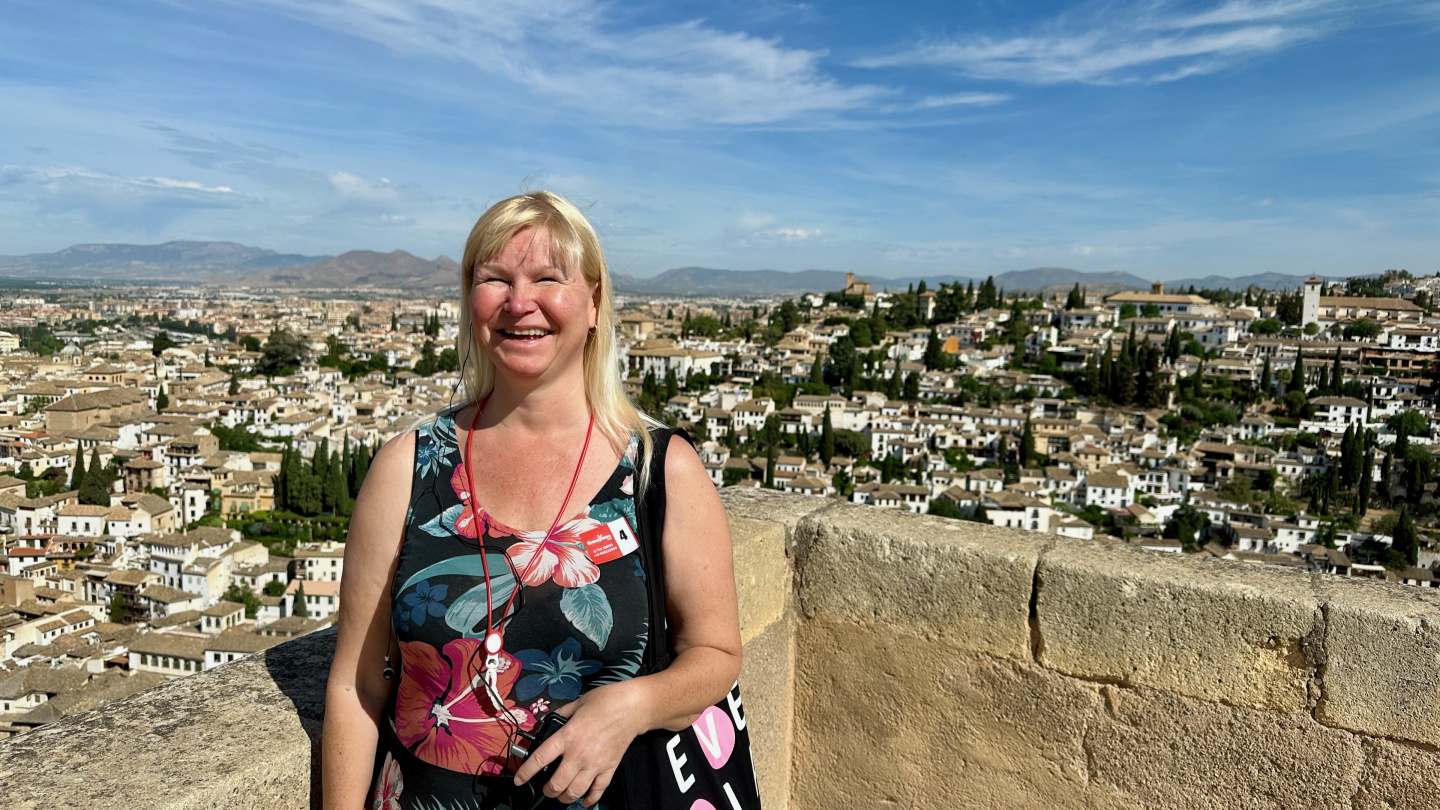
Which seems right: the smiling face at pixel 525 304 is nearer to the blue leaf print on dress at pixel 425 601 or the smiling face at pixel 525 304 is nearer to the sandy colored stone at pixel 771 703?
the blue leaf print on dress at pixel 425 601

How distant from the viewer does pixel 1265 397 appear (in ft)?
162

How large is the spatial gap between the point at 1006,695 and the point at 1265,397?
182 feet

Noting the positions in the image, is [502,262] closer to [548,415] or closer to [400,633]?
[548,415]

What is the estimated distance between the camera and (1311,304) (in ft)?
216

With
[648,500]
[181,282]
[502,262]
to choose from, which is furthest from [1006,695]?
[181,282]

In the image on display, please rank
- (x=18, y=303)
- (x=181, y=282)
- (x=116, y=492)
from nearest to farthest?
1. (x=116, y=492)
2. (x=18, y=303)
3. (x=181, y=282)

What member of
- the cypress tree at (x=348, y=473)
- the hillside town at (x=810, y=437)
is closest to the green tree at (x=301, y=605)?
the hillside town at (x=810, y=437)

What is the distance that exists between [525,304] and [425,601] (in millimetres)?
346

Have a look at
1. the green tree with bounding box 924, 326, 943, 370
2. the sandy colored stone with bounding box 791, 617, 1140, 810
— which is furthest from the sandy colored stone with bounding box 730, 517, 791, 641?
the green tree with bounding box 924, 326, 943, 370

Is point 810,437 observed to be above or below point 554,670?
below

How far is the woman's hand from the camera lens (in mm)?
937

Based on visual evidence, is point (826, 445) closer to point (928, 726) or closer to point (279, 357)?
point (279, 357)

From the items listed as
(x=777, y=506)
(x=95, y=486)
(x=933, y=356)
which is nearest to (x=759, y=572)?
(x=777, y=506)

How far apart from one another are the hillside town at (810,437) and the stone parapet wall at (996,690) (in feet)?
33.2
